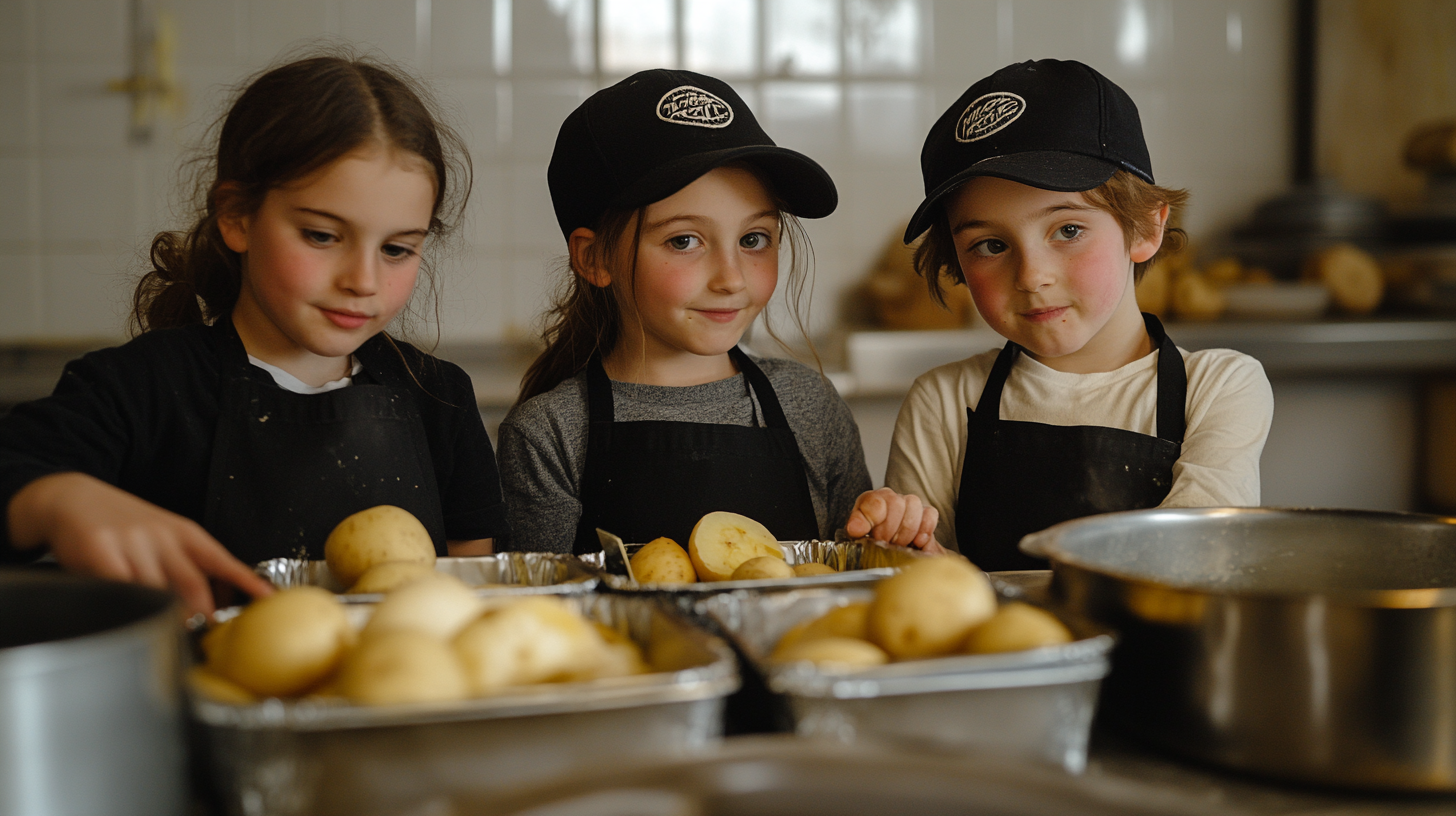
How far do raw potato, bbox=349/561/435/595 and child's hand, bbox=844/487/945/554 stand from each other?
446 mm

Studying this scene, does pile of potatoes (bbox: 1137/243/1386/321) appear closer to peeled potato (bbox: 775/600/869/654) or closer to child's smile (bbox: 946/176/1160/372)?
child's smile (bbox: 946/176/1160/372)

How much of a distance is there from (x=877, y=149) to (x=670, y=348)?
158 centimetres

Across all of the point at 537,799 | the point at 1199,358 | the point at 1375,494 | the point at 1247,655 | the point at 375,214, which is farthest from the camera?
the point at 1375,494

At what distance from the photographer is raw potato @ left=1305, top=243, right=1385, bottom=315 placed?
2693 millimetres

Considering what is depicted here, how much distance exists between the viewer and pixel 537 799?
41 centimetres

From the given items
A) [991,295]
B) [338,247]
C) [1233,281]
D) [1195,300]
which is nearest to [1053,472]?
[991,295]

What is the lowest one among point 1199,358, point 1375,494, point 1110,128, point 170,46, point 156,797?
point 1375,494

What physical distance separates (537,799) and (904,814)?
0.14m

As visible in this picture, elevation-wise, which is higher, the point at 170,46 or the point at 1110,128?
the point at 170,46

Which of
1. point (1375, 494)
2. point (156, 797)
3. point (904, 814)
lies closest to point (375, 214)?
point (156, 797)

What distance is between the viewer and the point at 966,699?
1.84 feet

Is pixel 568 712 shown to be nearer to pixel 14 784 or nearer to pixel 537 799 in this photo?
pixel 537 799

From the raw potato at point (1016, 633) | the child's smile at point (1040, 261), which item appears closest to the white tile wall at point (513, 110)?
the child's smile at point (1040, 261)

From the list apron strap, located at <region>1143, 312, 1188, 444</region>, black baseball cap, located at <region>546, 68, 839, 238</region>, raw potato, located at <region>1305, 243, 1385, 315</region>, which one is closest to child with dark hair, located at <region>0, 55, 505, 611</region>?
black baseball cap, located at <region>546, 68, 839, 238</region>
